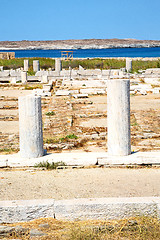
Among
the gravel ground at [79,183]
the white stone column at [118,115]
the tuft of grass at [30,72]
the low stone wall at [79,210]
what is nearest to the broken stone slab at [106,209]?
the low stone wall at [79,210]

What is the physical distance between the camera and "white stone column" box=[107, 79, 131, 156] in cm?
693

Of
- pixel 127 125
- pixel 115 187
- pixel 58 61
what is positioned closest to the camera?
pixel 115 187

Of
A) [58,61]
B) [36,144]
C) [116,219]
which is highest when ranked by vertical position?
[58,61]

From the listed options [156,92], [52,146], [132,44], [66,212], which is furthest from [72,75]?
[132,44]

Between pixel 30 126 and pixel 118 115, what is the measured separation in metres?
1.54

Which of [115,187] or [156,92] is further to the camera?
[156,92]

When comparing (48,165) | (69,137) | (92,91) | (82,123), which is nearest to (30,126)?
(48,165)

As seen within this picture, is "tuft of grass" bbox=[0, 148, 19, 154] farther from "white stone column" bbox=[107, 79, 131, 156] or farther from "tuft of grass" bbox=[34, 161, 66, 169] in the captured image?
"white stone column" bbox=[107, 79, 131, 156]

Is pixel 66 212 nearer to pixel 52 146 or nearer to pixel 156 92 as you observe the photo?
pixel 52 146

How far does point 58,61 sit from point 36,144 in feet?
78.4

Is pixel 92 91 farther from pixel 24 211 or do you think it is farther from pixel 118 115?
pixel 24 211

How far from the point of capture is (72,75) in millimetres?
28391

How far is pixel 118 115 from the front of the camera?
274 inches

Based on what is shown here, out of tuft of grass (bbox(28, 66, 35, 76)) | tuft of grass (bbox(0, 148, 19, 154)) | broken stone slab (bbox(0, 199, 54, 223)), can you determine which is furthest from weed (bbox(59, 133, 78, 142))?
tuft of grass (bbox(28, 66, 35, 76))
